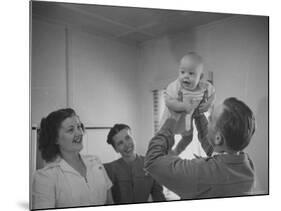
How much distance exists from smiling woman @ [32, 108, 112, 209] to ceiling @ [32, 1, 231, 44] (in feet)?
1.55

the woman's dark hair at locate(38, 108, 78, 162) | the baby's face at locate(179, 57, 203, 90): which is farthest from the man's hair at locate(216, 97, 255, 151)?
the woman's dark hair at locate(38, 108, 78, 162)

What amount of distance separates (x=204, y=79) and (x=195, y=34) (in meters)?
0.26

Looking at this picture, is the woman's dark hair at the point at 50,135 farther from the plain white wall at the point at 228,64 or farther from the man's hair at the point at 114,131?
the plain white wall at the point at 228,64

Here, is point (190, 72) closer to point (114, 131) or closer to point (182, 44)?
point (182, 44)

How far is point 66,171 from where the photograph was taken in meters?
1.80

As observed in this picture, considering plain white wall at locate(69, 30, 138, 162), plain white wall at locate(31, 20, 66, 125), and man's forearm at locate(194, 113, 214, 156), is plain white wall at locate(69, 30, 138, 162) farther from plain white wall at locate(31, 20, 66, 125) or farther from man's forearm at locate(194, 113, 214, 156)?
man's forearm at locate(194, 113, 214, 156)

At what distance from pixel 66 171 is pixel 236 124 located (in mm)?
988

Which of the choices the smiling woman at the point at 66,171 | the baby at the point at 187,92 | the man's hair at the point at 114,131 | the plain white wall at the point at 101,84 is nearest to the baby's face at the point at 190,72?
the baby at the point at 187,92

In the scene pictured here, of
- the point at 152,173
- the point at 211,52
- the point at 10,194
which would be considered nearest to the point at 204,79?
the point at 211,52

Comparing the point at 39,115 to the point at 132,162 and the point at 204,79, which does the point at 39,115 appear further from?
the point at 204,79

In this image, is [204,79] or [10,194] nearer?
[10,194]

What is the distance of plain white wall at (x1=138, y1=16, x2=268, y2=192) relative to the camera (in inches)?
A: 77.4
